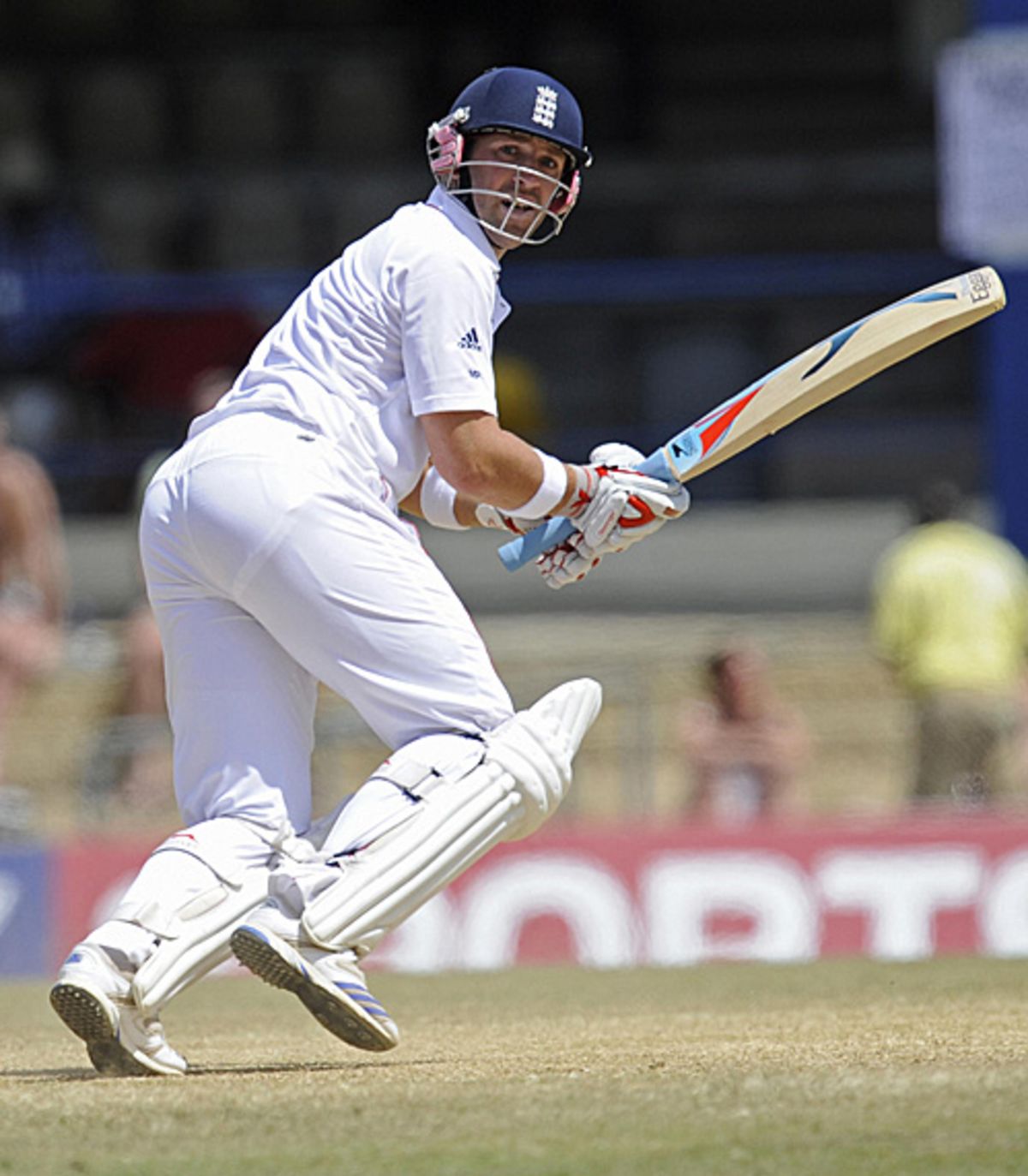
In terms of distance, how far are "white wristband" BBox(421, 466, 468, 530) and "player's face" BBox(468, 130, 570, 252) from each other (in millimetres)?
476

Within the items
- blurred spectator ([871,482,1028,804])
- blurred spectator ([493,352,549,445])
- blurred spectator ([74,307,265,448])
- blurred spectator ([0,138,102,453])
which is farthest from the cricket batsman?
blurred spectator ([0,138,102,453])

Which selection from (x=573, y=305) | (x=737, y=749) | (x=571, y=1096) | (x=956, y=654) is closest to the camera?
(x=571, y=1096)

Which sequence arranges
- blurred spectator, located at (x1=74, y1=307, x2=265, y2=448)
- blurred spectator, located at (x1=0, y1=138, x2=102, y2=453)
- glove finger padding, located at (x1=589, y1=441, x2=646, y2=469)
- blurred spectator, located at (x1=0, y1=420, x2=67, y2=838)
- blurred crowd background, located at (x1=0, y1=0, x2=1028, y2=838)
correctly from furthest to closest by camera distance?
blurred spectator, located at (x1=0, y1=138, x2=102, y2=453) → blurred spectator, located at (x1=74, y1=307, x2=265, y2=448) → blurred crowd background, located at (x1=0, y1=0, x2=1028, y2=838) → blurred spectator, located at (x1=0, y1=420, x2=67, y2=838) → glove finger padding, located at (x1=589, y1=441, x2=646, y2=469)

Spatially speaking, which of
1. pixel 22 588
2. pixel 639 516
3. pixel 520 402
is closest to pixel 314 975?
pixel 639 516

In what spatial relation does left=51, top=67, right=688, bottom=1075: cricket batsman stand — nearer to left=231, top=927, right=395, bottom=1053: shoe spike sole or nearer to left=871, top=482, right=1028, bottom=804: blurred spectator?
left=231, top=927, right=395, bottom=1053: shoe spike sole

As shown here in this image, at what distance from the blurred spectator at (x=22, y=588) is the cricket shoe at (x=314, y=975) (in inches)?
225

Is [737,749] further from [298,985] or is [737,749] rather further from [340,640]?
[298,985]

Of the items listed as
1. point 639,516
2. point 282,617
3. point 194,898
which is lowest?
point 194,898

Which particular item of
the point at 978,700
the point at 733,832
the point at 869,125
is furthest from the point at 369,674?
the point at 869,125

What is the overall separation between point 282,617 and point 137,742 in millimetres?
5467

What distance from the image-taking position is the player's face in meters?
4.26

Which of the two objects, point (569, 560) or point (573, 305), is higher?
point (573, 305)

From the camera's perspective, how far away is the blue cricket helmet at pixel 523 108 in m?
4.25

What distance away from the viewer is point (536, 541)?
175 inches
